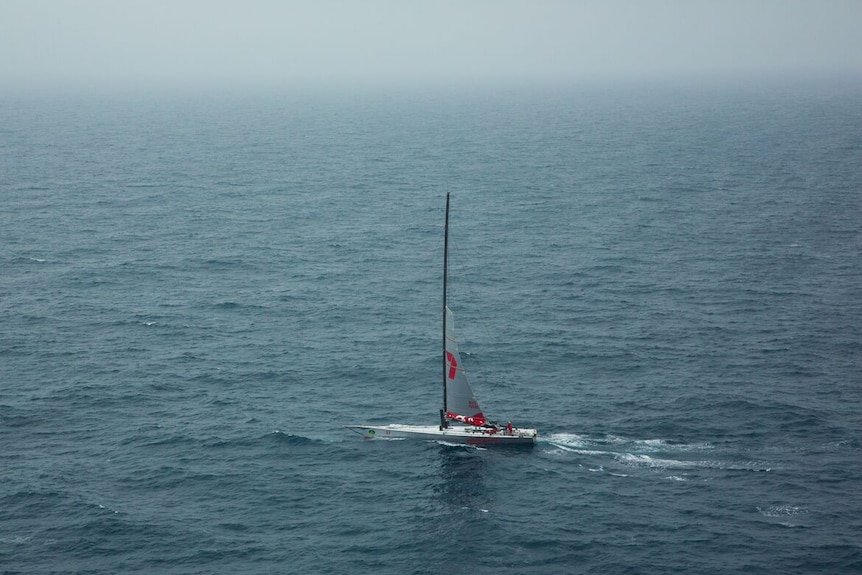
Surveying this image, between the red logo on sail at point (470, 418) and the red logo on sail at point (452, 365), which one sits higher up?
the red logo on sail at point (452, 365)

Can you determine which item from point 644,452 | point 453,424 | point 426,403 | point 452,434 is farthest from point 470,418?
point 644,452

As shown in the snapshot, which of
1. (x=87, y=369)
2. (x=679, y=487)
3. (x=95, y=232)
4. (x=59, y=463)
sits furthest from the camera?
(x=95, y=232)

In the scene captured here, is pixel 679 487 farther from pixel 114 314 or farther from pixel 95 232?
pixel 95 232

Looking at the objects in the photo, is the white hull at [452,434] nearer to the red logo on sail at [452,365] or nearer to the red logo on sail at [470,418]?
the red logo on sail at [470,418]

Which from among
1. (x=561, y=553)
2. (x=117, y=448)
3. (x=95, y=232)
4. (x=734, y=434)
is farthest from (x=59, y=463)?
(x=95, y=232)

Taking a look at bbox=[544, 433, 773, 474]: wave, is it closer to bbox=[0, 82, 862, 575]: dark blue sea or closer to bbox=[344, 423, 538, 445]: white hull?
bbox=[0, 82, 862, 575]: dark blue sea

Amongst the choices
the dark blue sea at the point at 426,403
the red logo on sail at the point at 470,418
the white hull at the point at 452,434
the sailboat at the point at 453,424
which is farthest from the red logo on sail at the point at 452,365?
the dark blue sea at the point at 426,403

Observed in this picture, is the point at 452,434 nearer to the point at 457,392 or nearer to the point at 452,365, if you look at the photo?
the point at 457,392
